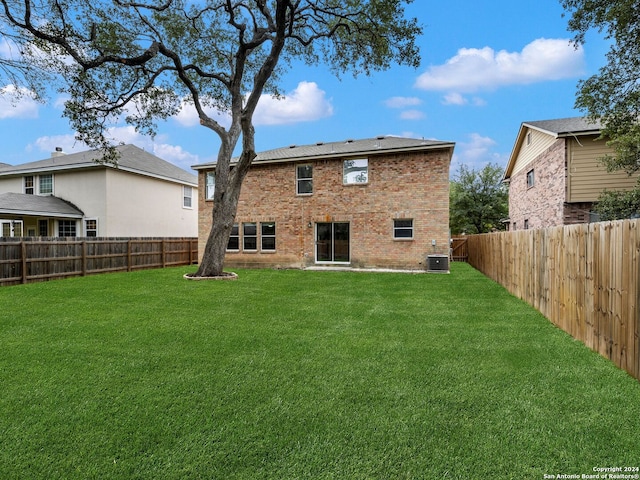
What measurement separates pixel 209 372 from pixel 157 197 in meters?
18.8

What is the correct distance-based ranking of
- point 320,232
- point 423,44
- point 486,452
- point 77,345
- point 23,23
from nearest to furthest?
point 486,452 → point 77,345 → point 23,23 → point 423,44 → point 320,232

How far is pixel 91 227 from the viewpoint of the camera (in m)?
17.5

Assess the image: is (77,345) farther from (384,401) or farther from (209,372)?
(384,401)

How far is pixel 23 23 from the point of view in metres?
9.27

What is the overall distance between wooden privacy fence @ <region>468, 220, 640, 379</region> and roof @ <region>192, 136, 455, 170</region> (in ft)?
24.2

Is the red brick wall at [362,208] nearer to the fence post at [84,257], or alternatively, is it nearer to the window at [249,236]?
the window at [249,236]

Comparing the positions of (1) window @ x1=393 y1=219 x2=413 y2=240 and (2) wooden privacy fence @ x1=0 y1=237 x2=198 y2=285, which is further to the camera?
(1) window @ x1=393 y1=219 x2=413 y2=240

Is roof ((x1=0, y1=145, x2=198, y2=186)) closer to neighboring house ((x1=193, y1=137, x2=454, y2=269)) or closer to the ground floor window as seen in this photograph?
the ground floor window

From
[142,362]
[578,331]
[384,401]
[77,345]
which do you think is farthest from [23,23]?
[578,331]

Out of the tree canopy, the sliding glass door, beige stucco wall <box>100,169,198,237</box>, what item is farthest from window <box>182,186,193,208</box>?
the tree canopy

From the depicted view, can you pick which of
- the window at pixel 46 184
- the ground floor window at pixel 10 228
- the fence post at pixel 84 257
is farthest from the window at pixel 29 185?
the fence post at pixel 84 257

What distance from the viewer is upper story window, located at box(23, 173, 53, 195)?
Result: 727 inches

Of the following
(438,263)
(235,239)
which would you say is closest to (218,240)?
(235,239)

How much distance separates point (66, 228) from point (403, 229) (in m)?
16.9
